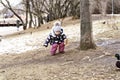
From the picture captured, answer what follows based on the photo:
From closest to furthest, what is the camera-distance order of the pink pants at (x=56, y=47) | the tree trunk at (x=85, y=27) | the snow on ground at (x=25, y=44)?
1. the tree trunk at (x=85, y=27)
2. the pink pants at (x=56, y=47)
3. the snow on ground at (x=25, y=44)

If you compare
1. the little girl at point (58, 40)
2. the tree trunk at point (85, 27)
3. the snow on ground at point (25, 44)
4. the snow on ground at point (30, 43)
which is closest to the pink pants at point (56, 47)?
the little girl at point (58, 40)

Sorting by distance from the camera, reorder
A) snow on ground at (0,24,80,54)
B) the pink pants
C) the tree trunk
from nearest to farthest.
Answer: the tree trunk, the pink pants, snow on ground at (0,24,80,54)

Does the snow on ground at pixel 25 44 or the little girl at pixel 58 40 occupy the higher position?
the little girl at pixel 58 40

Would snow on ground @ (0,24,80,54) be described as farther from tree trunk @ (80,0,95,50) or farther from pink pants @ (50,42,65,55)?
tree trunk @ (80,0,95,50)

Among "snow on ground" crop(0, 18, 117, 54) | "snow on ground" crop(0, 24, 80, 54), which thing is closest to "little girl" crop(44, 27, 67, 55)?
"snow on ground" crop(0, 18, 117, 54)

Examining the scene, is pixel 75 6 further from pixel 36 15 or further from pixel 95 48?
pixel 95 48

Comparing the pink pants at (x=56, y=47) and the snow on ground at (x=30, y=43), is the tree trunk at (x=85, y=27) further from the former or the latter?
the snow on ground at (x=30, y=43)

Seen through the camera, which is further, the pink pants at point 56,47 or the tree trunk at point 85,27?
the pink pants at point 56,47

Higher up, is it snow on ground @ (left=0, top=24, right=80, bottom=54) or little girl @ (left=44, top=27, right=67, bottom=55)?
little girl @ (left=44, top=27, right=67, bottom=55)

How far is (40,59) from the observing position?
10.8 metres

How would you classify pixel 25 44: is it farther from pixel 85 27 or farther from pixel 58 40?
pixel 85 27

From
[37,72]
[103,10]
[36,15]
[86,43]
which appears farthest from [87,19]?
[36,15]

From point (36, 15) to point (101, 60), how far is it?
2498cm

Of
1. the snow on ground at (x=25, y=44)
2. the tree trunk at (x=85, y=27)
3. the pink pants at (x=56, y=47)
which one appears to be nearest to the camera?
the tree trunk at (x=85, y=27)
